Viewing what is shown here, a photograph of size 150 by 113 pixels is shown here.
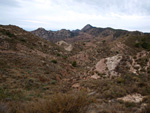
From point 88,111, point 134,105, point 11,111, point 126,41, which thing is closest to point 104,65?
point 134,105

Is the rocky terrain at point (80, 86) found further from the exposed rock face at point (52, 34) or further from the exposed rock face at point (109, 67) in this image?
the exposed rock face at point (52, 34)

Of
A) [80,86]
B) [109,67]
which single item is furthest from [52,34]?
[80,86]

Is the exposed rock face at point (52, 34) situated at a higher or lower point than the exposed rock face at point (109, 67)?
higher

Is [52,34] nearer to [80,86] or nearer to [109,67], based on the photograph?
[109,67]

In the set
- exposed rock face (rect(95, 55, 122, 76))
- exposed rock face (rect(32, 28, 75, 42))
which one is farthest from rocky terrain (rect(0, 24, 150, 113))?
exposed rock face (rect(32, 28, 75, 42))

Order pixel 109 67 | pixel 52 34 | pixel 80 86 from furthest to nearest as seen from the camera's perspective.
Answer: pixel 52 34
pixel 109 67
pixel 80 86

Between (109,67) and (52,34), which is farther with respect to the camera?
(52,34)

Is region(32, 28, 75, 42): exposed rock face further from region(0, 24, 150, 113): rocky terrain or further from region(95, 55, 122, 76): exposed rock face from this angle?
region(95, 55, 122, 76): exposed rock face

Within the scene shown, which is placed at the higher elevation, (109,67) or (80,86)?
(109,67)

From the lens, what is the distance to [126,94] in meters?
5.57

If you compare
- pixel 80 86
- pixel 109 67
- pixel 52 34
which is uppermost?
pixel 52 34

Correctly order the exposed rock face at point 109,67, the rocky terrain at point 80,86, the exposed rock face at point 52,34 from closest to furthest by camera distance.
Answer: the rocky terrain at point 80,86, the exposed rock face at point 109,67, the exposed rock face at point 52,34

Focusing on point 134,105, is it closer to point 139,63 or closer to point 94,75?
point 94,75

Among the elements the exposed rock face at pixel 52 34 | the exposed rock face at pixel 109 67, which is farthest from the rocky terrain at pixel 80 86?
the exposed rock face at pixel 52 34
